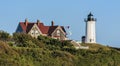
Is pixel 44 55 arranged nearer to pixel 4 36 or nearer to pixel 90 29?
pixel 4 36

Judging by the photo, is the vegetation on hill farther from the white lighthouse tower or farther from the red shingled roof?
the white lighthouse tower

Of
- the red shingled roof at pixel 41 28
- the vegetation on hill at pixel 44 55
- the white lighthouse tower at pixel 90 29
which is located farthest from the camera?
the white lighthouse tower at pixel 90 29

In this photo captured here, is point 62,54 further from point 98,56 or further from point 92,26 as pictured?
point 92,26

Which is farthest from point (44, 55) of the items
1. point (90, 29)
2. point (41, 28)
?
point (90, 29)

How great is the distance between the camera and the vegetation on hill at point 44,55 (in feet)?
121

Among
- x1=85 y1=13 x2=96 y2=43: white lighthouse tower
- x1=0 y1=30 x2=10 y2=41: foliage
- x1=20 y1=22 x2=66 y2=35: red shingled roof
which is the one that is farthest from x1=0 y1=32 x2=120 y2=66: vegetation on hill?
x1=85 y1=13 x2=96 y2=43: white lighthouse tower

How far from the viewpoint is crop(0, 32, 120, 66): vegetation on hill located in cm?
3697

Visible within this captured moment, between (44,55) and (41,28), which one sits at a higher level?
(41,28)

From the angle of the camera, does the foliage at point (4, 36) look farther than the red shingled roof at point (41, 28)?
No

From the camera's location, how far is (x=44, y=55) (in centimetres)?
3969

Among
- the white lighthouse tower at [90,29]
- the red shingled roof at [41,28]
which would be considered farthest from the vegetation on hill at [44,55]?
the white lighthouse tower at [90,29]

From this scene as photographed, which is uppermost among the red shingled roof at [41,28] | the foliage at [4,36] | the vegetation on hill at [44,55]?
the red shingled roof at [41,28]

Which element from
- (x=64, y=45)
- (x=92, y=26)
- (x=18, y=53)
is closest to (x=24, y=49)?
(x=18, y=53)

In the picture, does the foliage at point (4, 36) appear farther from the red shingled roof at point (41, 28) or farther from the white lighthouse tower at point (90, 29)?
the white lighthouse tower at point (90, 29)
